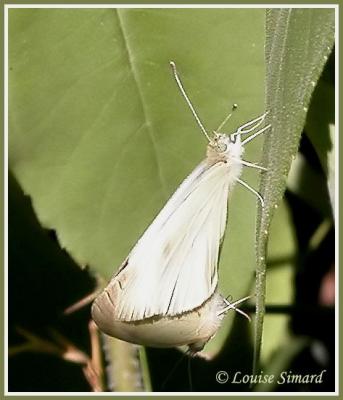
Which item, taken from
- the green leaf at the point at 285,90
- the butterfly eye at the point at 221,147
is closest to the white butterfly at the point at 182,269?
the butterfly eye at the point at 221,147

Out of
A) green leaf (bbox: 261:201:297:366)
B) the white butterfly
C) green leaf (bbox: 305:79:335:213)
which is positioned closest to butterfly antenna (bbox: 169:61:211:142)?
the white butterfly

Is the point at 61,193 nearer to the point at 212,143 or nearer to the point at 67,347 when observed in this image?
the point at 212,143

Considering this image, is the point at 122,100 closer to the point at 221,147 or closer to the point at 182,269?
the point at 221,147

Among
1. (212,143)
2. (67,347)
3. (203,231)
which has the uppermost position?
(212,143)

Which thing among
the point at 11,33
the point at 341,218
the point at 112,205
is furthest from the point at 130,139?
the point at 341,218

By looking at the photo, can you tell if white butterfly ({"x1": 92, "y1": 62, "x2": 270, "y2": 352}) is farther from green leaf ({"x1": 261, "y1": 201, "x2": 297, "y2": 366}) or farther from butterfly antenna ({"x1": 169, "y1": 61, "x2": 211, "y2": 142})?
green leaf ({"x1": 261, "y1": 201, "x2": 297, "y2": 366})

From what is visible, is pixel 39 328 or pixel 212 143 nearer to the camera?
pixel 212 143

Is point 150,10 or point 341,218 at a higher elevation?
point 150,10
